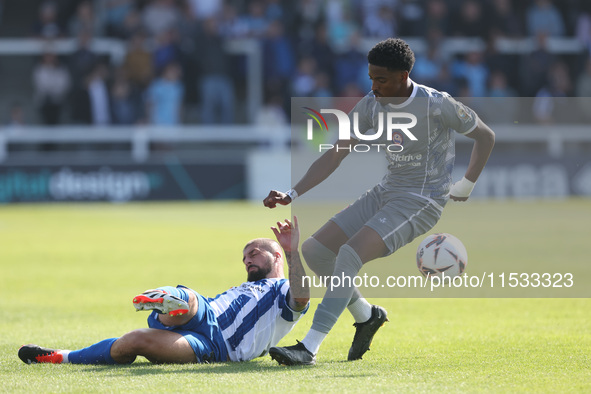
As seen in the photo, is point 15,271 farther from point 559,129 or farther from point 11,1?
point 11,1

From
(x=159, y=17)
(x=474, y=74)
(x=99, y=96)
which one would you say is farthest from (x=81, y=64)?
(x=474, y=74)

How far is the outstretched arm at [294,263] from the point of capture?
600cm

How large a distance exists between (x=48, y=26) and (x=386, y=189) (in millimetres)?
18706

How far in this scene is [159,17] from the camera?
24297 mm

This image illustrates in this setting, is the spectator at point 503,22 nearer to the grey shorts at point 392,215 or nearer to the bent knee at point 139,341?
the grey shorts at point 392,215

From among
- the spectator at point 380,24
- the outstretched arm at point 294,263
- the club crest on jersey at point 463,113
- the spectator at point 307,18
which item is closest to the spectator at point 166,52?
the spectator at point 307,18

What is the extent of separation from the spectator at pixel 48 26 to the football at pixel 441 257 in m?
18.5

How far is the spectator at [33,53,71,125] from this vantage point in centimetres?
2238

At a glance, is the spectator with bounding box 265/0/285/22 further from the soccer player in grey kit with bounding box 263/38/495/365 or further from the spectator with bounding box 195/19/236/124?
the soccer player in grey kit with bounding box 263/38/495/365

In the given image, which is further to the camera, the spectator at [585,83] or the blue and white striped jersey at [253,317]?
the spectator at [585,83]

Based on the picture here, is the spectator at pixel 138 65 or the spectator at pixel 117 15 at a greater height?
the spectator at pixel 117 15

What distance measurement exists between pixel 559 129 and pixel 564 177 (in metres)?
1.25

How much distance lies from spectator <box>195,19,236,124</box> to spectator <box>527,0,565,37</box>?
9.07 m

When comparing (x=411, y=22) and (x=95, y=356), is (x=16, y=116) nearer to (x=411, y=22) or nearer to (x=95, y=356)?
(x=411, y=22)
